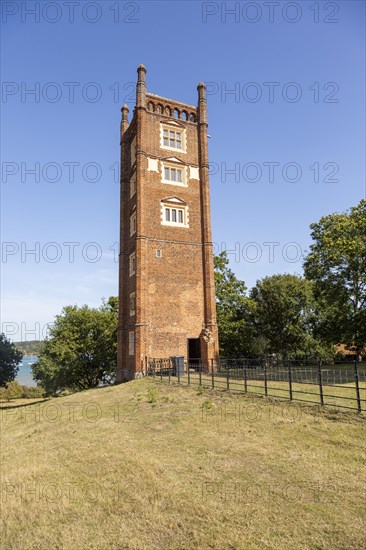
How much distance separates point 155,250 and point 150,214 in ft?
9.09

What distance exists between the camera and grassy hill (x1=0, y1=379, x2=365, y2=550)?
562 cm

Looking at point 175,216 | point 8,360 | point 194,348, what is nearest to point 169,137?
point 175,216

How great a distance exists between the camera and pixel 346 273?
23266 mm

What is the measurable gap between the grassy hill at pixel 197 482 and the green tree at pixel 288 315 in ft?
87.8

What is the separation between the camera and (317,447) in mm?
8227

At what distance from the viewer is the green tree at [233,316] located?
37.3 metres

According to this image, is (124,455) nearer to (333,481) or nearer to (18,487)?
(18,487)

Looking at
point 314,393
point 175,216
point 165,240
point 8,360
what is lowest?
point 8,360

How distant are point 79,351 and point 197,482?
32635 mm

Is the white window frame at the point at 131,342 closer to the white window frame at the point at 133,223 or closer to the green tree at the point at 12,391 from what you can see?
the white window frame at the point at 133,223

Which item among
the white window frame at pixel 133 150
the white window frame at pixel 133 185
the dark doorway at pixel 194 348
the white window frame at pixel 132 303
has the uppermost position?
the white window frame at pixel 133 150

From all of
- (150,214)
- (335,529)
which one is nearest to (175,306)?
(150,214)

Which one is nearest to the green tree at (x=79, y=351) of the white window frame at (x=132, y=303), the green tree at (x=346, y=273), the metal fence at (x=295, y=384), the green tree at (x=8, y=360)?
the white window frame at (x=132, y=303)

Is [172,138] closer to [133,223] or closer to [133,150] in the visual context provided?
[133,150]
